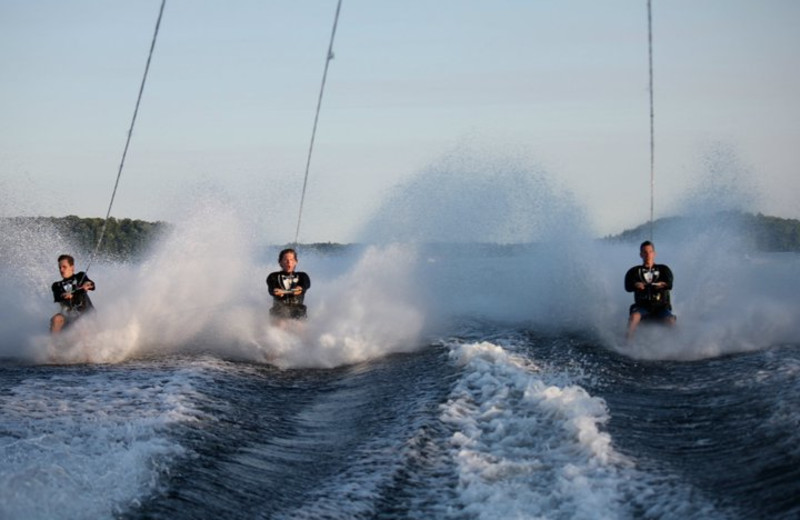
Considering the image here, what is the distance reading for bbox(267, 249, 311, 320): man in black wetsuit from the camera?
14.9 meters

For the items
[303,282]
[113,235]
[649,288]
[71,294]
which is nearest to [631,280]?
[649,288]

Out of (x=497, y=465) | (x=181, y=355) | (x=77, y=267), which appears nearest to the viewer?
(x=497, y=465)

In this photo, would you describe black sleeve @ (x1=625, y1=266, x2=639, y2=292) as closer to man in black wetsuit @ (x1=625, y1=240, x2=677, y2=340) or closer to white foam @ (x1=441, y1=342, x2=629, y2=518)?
man in black wetsuit @ (x1=625, y1=240, x2=677, y2=340)

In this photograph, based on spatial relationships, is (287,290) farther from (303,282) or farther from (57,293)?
(57,293)

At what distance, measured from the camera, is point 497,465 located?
7055mm

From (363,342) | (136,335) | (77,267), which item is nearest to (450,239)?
(363,342)

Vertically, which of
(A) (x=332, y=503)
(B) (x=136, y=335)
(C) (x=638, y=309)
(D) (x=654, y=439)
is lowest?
(A) (x=332, y=503)

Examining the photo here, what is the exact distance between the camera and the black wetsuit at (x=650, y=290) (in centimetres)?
1388

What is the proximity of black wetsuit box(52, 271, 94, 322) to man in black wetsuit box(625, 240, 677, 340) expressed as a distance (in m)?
8.75

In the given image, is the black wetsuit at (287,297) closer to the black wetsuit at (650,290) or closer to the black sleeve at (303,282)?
the black sleeve at (303,282)

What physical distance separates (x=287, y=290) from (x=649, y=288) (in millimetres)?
5950

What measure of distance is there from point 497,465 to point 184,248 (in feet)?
40.6

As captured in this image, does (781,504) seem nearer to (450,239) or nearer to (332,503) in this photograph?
(332,503)

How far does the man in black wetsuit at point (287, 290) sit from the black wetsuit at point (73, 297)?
299cm
